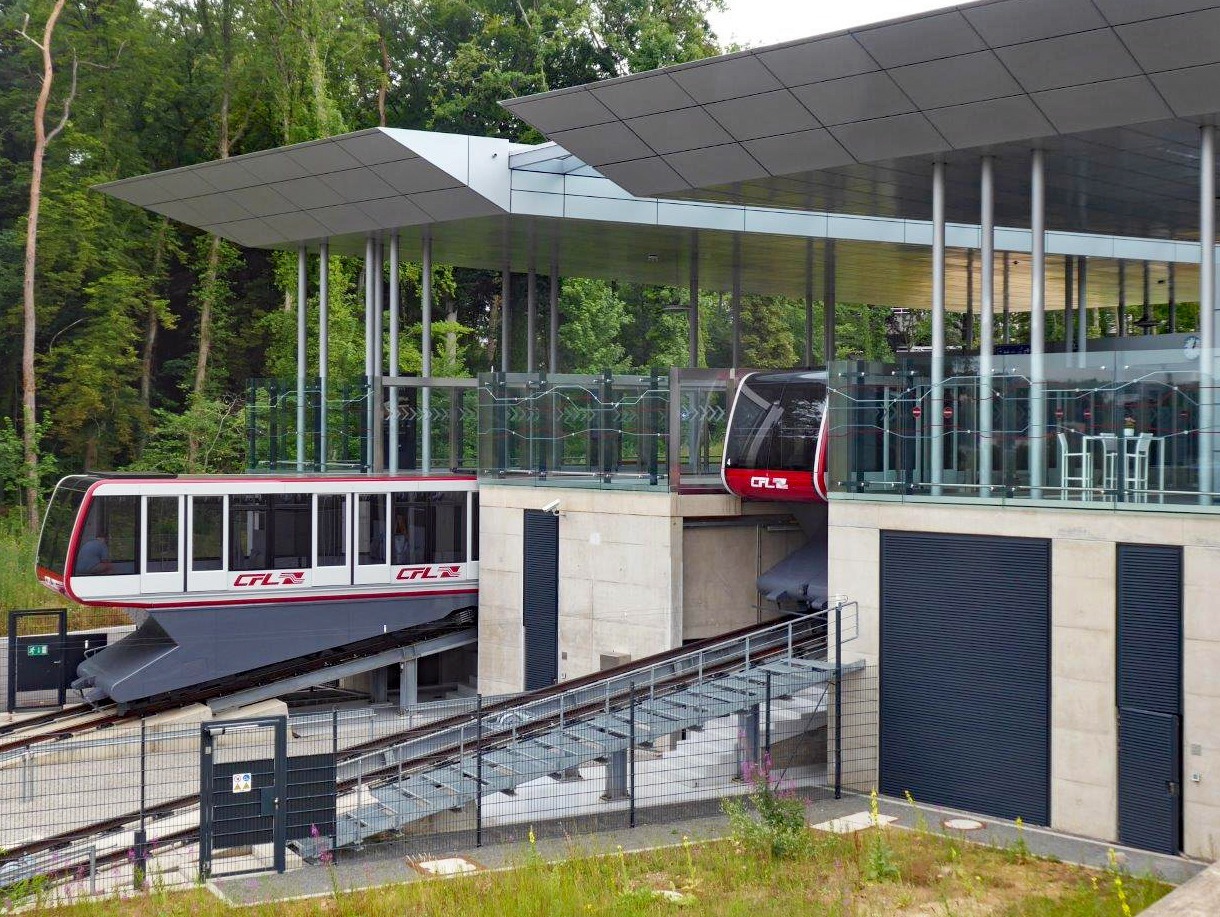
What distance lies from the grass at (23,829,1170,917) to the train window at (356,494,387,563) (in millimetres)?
10544

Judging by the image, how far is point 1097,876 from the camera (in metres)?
13.5

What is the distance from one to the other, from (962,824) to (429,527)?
1214 cm

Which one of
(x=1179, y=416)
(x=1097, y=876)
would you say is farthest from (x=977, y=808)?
(x=1179, y=416)

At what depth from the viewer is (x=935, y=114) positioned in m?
17.8

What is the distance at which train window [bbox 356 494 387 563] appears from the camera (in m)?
24.3

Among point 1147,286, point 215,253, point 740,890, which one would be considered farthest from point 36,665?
point 1147,286

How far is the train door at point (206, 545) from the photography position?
22.3m

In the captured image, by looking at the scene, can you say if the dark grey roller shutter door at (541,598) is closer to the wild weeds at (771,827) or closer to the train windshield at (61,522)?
the train windshield at (61,522)

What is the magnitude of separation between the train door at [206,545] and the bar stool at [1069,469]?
1346cm

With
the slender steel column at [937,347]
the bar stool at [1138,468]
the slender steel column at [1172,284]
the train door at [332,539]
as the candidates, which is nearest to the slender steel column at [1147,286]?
the slender steel column at [1172,284]

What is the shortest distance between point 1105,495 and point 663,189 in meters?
9.32

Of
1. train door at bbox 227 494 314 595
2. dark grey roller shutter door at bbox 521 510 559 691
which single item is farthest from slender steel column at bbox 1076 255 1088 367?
train door at bbox 227 494 314 595

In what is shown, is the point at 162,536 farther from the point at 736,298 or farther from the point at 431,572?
the point at 736,298

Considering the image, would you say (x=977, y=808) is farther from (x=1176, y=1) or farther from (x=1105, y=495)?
→ (x=1176, y=1)
